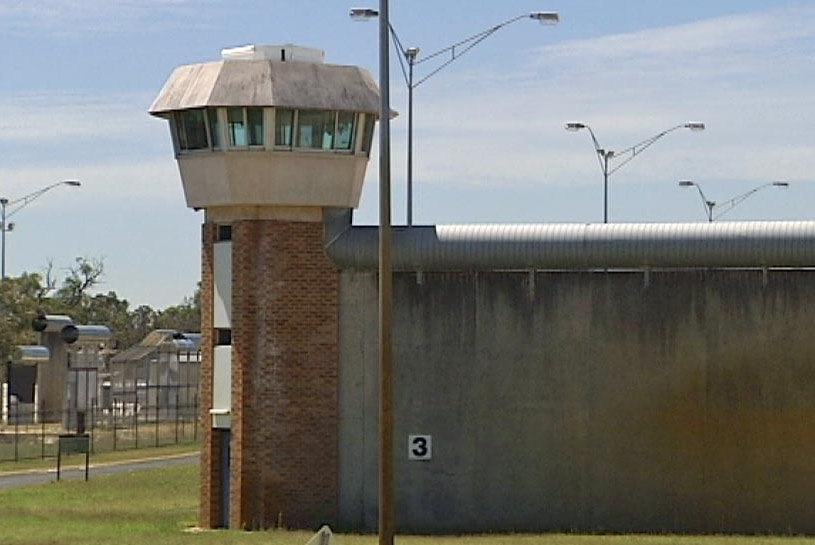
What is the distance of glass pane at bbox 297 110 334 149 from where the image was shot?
36.7m

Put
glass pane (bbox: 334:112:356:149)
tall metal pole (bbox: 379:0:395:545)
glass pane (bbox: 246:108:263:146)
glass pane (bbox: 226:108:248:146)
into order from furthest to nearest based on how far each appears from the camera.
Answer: glass pane (bbox: 334:112:356:149) → glass pane (bbox: 226:108:248:146) → glass pane (bbox: 246:108:263:146) → tall metal pole (bbox: 379:0:395:545)

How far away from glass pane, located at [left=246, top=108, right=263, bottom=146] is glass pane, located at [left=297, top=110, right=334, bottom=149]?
78cm

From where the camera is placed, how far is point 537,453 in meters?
35.8

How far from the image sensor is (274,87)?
1430 inches

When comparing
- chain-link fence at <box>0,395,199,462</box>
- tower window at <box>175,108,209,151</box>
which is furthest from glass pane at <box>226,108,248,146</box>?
chain-link fence at <box>0,395,199,462</box>

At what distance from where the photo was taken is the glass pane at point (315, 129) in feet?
120

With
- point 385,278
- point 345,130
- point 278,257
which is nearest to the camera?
point 385,278

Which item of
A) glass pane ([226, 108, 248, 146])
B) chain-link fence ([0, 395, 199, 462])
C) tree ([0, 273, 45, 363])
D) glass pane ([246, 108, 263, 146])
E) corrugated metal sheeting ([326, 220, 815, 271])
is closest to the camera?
corrugated metal sheeting ([326, 220, 815, 271])

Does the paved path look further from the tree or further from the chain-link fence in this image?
the tree

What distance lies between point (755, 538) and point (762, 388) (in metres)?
2.99

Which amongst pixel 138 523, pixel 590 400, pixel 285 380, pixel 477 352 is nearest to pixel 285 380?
pixel 285 380

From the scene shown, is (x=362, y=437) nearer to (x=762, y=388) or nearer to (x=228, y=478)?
(x=228, y=478)

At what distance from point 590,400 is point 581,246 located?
9.85 ft

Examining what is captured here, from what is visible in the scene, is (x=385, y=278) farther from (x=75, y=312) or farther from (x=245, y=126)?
(x=75, y=312)
